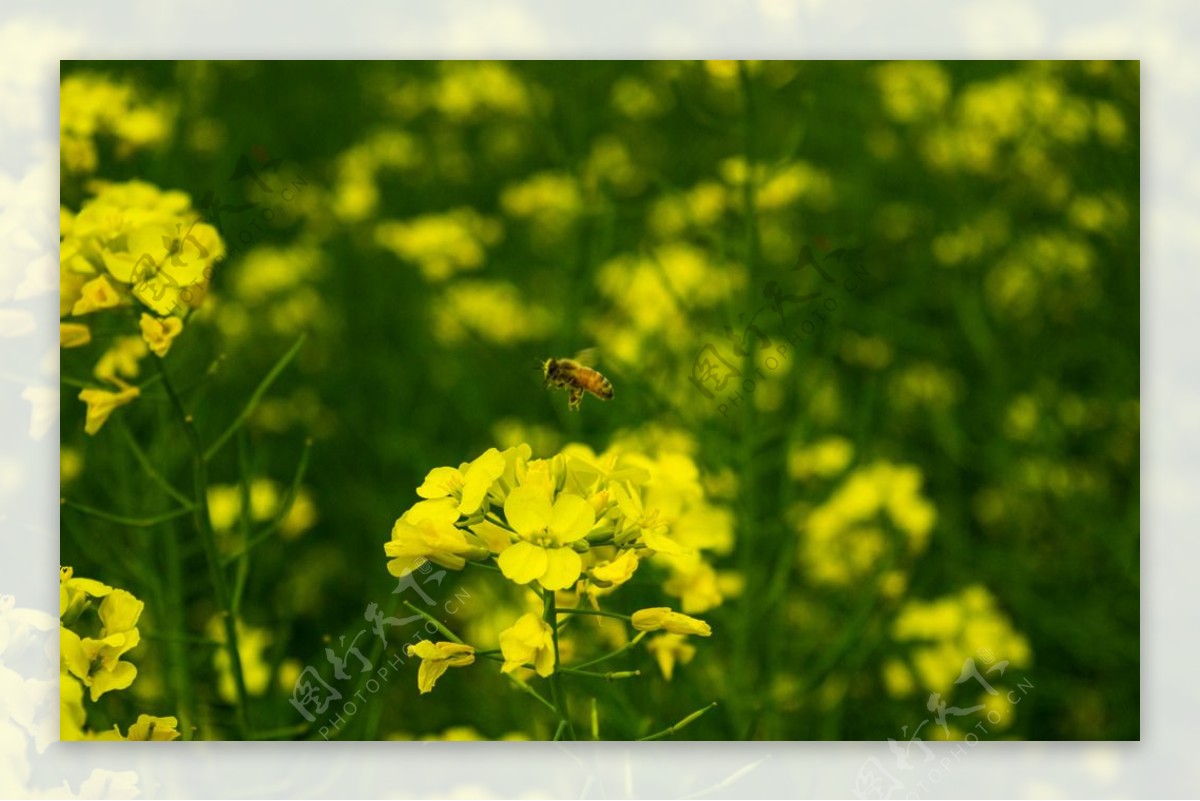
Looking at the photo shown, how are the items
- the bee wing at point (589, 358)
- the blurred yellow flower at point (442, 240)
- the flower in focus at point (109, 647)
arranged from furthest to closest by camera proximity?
the blurred yellow flower at point (442, 240), the bee wing at point (589, 358), the flower in focus at point (109, 647)

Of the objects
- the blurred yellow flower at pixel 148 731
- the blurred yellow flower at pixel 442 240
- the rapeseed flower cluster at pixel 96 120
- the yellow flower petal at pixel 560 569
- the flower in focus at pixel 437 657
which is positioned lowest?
the blurred yellow flower at pixel 148 731

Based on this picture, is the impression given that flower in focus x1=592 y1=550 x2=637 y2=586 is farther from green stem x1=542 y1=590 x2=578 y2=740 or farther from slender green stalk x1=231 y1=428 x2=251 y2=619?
slender green stalk x1=231 y1=428 x2=251 y2=619

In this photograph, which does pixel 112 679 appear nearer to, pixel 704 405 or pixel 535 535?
pixel 535 535

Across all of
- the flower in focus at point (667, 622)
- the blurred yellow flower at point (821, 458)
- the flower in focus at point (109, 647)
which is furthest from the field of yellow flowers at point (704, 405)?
the flower in focus at point (667, 622)

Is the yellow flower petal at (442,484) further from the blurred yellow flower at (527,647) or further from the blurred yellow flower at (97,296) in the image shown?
the blurred yellow flower at (97,296)

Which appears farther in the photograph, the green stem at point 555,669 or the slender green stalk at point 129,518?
the slender green stalk at point 129,518

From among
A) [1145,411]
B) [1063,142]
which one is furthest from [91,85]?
[1145,411]

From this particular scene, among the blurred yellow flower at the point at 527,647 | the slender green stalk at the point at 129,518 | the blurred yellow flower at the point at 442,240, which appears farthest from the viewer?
the blurred yellow flower at the point at 442,240

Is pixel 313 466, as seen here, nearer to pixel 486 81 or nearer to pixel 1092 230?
pixel 486 81
